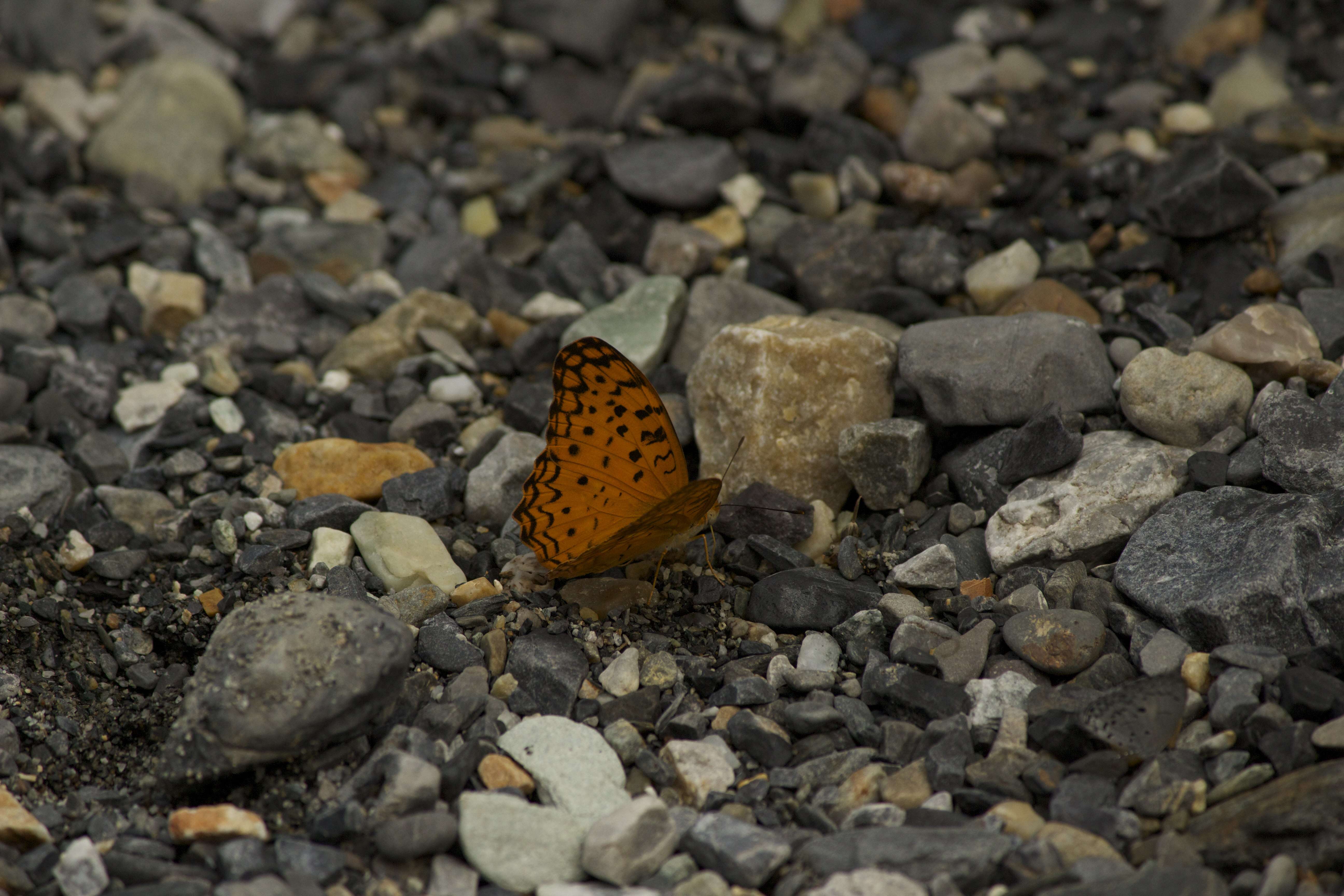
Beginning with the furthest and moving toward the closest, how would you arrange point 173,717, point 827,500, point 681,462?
point 827,500
point 681,462
point 173,717

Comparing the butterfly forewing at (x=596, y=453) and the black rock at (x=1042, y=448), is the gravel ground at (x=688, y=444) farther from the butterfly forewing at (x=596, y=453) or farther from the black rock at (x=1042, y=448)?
the butterfly forewing at (x=596, y=453)

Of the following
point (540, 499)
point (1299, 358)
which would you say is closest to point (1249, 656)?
point (1299, 358)

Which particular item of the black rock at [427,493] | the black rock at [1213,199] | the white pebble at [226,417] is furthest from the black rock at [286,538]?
the black rock at [1213,199]

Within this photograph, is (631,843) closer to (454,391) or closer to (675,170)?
(454,391)

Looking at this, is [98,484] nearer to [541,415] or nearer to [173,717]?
[173,717]

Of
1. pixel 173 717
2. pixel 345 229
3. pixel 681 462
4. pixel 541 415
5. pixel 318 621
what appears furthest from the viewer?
pixel 345 229

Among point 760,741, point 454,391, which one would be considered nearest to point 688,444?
point 454,391

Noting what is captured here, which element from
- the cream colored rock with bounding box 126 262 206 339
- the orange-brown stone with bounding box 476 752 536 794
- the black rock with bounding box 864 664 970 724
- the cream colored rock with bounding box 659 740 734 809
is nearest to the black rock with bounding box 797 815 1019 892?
the cream colored rock with bounding box 659 740 734 809
